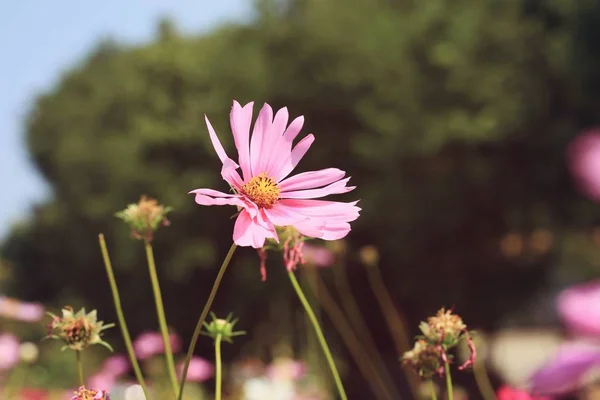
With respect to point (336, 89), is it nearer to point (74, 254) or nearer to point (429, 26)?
point (429, 26)

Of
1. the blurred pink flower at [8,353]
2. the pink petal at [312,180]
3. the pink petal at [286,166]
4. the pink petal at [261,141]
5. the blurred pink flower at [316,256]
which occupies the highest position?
the blurred pink flower at [316,256]

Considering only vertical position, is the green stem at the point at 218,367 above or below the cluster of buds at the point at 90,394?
above

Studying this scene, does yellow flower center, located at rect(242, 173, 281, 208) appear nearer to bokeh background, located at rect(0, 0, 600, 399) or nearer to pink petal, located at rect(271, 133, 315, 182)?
pink petal, located at rect(271, 133, 315, 182)

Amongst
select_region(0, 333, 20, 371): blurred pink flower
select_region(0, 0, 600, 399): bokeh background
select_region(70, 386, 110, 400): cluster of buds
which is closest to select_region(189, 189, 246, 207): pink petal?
select_region(70, 386, 110, 400): cluster of buds

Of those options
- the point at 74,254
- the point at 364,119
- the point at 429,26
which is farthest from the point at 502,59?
the point at 74,254

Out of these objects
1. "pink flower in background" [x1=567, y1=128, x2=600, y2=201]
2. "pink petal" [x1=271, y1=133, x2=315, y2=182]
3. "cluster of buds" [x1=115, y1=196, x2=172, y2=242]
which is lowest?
"pink flower in background" [x1=567, y1=128, x2=600, y2=201]

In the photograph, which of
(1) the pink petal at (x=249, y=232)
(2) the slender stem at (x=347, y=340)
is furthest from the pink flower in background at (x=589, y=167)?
(2) the slender stem at (x=347, y=340)

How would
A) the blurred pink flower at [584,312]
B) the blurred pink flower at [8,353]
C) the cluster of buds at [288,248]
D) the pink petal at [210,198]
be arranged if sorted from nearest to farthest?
the blurred pink flower at [584,312], the pink petal at [210,198], the cluster of buds at [288,248], the blurred pink flower at [8,353]

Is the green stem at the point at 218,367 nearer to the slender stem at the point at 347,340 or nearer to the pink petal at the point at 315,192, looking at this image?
the pink petal at the point at 315,192

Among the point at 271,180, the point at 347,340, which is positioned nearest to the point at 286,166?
the point at 271,180
